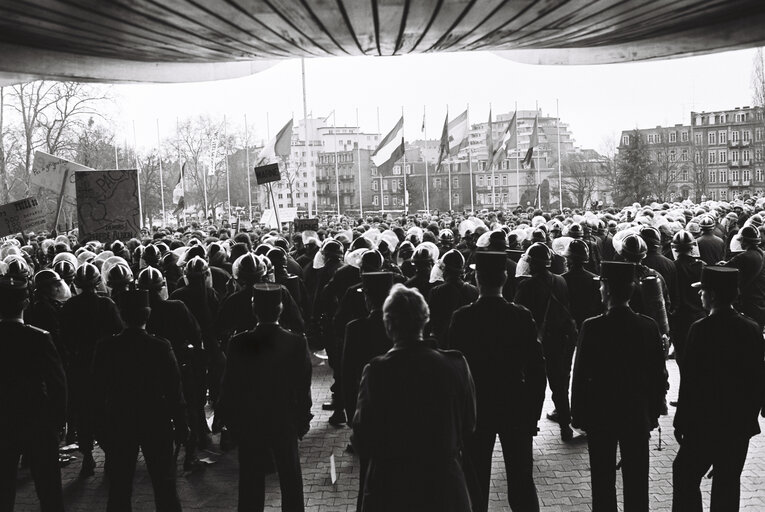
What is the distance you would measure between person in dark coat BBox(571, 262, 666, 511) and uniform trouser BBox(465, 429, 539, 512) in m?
0.46

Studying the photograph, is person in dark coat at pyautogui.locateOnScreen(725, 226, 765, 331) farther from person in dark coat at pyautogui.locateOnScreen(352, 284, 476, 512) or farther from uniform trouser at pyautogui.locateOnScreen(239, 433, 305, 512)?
person in dark coat at pyautogui.locateOnScreen(352, 284, 476, 512)

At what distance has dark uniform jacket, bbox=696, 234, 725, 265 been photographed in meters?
11.7

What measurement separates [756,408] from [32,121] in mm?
50073

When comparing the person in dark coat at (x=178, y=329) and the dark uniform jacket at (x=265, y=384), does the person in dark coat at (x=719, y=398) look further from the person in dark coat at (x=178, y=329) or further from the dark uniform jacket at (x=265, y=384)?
the person in dark coat at (x=178, y=329)

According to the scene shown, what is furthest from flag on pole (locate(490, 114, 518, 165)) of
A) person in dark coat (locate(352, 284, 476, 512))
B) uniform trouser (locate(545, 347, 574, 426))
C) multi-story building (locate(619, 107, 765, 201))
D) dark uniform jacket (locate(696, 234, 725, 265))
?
multi-story building (locate(619, 107, 765, 201))

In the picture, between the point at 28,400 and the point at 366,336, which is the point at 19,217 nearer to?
the point at 28,400

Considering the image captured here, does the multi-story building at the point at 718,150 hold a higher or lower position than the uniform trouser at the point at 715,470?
higher

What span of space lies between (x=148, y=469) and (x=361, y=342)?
6.28 feet

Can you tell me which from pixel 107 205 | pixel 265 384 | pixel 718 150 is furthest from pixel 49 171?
pixel 718 150

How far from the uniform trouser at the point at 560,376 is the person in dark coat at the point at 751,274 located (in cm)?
294

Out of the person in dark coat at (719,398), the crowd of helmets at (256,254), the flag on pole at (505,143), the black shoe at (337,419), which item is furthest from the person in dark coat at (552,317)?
the flag on pole at (505,143)

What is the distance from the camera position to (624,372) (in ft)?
16.9

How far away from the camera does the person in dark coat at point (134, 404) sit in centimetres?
518

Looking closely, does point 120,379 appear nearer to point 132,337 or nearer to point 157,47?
point 132,337
